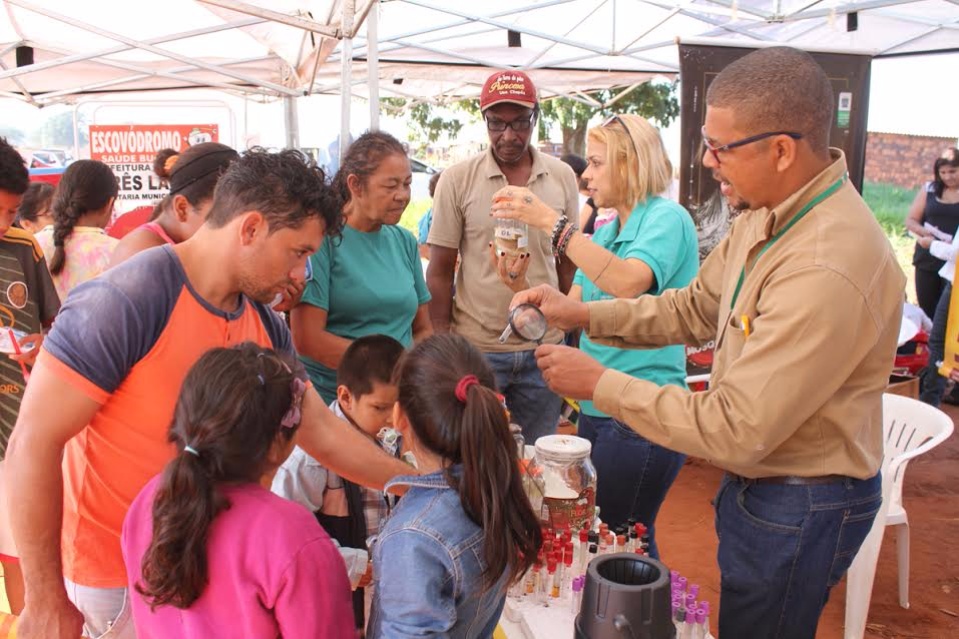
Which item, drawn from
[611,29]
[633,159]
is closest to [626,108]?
[611,29]

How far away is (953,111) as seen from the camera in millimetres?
16422

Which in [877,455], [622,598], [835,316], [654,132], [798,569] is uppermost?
[654,132]

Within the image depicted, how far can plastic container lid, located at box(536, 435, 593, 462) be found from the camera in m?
2.29

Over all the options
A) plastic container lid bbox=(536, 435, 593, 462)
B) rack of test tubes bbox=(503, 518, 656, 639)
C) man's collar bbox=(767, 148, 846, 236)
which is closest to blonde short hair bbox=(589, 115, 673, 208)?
plastic container lid bbox=(536, 435, 593, 462)

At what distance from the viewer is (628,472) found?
266cm

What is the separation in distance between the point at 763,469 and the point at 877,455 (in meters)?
0.29

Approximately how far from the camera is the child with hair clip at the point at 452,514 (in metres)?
1.44

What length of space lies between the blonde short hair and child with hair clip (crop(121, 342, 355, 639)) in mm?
1626

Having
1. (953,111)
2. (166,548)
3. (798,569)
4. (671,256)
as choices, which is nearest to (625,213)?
(671,256)

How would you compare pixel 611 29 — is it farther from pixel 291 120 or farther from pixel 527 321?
pixel 527 321

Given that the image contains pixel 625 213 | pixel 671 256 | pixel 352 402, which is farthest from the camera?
pixel 625 213

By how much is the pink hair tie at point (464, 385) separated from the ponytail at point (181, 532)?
0.48 metres

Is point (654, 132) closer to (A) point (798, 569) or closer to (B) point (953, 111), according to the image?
(A) point (798, 569)

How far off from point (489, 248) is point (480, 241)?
121 mm
